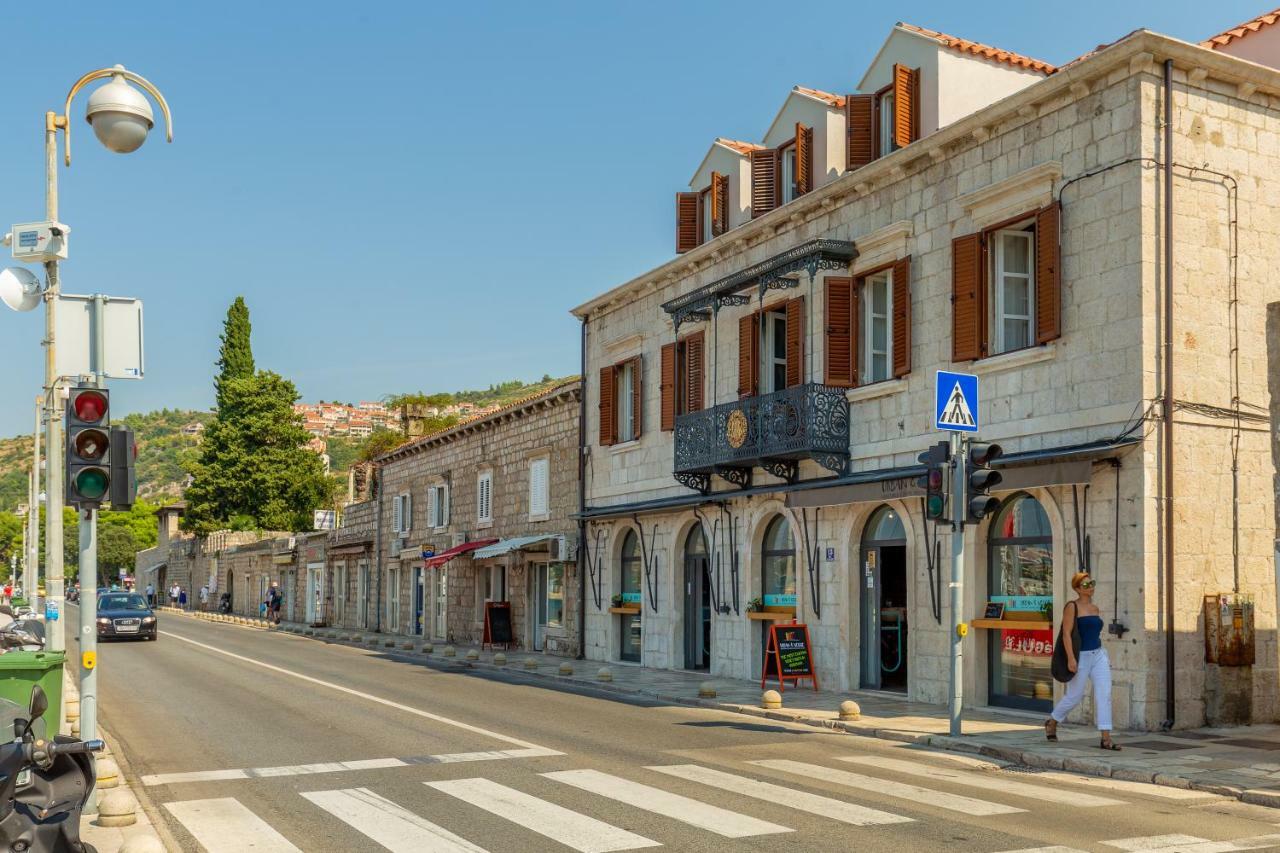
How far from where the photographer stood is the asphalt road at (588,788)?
27.4 ft

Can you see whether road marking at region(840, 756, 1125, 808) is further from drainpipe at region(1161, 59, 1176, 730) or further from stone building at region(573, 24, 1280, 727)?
drainpipe at region(1161, 59, 1176, 730)

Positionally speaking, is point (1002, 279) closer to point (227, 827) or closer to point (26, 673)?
point (227, 827)

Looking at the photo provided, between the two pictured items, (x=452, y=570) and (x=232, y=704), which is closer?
(x=232, y=704)

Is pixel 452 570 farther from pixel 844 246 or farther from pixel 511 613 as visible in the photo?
pixel 844 246

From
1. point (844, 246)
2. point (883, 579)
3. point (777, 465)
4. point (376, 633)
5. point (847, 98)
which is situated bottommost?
point (376, 633)

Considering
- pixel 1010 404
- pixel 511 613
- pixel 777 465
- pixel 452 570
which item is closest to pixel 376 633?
pixel 452 570

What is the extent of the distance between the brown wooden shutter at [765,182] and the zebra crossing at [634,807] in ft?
44.4

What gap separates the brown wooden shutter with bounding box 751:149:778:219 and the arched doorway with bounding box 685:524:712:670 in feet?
20.2

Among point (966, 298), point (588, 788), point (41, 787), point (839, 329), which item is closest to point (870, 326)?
point (839, 329)

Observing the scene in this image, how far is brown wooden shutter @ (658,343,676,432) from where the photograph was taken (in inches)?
979

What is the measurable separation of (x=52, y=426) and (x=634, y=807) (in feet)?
→ 26.5

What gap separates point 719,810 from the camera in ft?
30.5

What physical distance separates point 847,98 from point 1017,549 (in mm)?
8162

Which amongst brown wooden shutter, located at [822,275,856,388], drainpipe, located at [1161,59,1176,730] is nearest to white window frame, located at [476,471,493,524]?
brown wooden shutter, located at [822,275,856,388]
